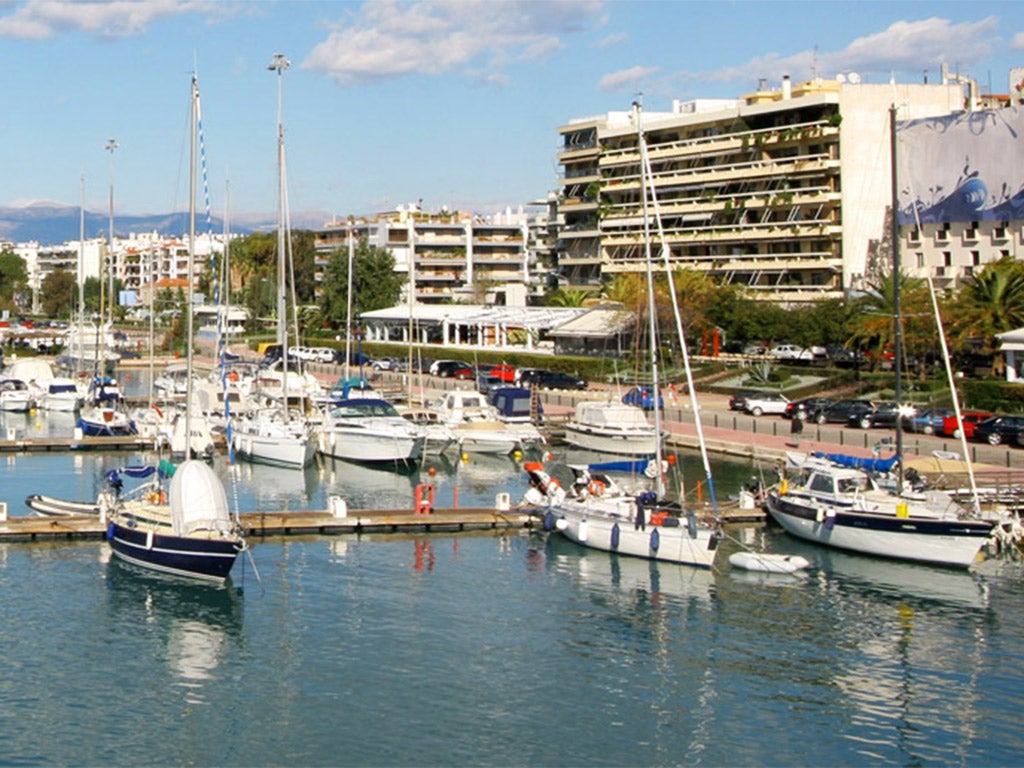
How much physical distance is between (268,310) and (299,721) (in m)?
126

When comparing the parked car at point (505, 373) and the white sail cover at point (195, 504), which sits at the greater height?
the parked car at point (505, 373)

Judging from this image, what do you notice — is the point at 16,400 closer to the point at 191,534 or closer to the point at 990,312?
the point at 191,534

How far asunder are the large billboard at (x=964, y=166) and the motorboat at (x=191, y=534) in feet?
187

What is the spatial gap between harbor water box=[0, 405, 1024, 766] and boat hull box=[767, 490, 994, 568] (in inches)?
18.4

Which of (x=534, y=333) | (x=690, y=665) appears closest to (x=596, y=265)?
(x=534, y=333)

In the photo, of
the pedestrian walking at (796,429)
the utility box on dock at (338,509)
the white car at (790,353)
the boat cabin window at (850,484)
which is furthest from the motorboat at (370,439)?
the white car at (790,353)

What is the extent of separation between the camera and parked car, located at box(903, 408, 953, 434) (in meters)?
60.5

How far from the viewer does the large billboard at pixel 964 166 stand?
84.9 m

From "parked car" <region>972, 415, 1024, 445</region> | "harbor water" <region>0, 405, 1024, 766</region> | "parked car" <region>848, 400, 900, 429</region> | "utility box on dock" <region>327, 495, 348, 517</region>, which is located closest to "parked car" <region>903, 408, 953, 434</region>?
"parked car" <region>848, 400, 900, 429</region>

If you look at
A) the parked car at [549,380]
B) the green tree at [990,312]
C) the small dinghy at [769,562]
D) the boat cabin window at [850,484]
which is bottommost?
the small dinghy at [769,562]

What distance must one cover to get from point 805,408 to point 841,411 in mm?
2666

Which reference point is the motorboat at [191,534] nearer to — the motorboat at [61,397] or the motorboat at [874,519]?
the motorboat at [874,519]

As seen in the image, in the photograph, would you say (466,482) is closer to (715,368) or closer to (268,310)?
(715,368)


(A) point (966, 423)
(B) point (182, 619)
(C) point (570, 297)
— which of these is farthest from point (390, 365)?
(B) point (182, 619)
